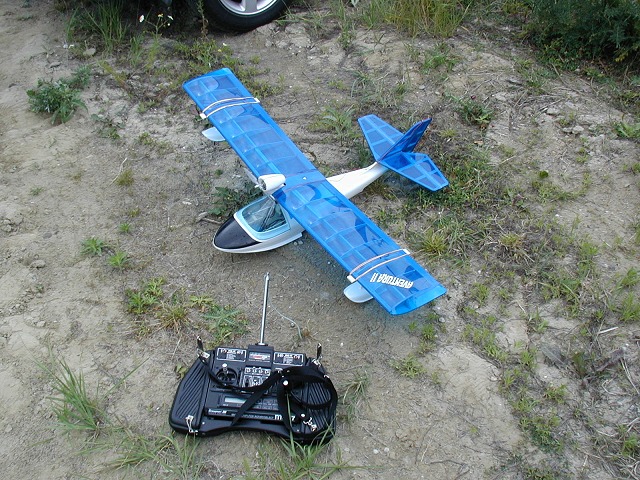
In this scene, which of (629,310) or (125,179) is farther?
(125,179)

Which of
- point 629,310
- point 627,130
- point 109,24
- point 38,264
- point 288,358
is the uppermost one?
point 627,130

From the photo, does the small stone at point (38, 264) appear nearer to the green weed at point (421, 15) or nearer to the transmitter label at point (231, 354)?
the transmitter label at point (231, 354)

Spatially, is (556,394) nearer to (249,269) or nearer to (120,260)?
(249,269)

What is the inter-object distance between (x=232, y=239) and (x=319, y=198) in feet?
2.07

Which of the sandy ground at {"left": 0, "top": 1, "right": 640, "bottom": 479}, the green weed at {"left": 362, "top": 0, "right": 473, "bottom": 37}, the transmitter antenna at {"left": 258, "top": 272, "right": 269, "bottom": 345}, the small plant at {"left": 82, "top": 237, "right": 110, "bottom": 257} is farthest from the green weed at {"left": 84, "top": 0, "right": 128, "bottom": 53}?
the transmitter antenna at {"left": 258, "top": 272, "right": 269, "bottom": 345}

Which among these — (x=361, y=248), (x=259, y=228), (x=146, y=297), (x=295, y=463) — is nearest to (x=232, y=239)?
(x=259, y=228)

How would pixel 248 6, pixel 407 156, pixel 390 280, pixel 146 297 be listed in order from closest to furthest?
pixel 390 280, pixel 146 297, pixel 407 156, pixel 248 6

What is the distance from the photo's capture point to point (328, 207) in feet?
13.2

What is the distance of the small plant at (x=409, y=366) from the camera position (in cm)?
359

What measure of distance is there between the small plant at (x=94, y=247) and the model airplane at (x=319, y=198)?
0.79 m

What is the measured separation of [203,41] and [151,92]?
0.79 m

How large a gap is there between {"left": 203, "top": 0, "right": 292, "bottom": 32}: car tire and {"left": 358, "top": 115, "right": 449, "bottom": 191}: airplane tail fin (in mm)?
2057

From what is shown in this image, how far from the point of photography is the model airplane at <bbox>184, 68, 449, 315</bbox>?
11.9 ft

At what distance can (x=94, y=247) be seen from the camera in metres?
4.25
